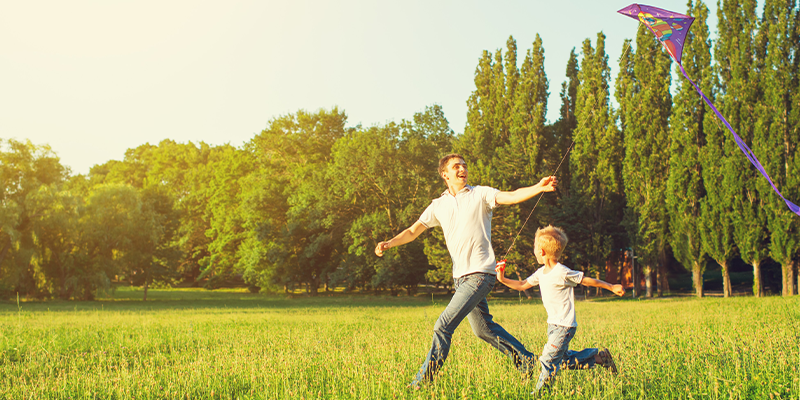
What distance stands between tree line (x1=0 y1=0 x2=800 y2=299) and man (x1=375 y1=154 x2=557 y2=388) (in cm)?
2765

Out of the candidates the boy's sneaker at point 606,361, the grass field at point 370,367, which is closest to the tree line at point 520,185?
the grass field at point 370,367

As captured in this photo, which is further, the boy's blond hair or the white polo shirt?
the boy's blond hair

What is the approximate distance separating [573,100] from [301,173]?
2356 centimetres

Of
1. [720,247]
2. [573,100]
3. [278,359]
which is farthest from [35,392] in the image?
[573,100]

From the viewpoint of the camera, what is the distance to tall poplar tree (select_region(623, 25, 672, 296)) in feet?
118

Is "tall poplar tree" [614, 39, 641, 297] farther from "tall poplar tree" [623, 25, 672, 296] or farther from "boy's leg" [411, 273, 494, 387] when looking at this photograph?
"boy's leg" [411, 273, 494, 387]

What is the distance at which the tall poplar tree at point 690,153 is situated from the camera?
34.1 metres

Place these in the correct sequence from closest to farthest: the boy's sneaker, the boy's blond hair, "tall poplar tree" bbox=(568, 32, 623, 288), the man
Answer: the man
the boy's blond hair
the boy's sneaker
"tall poplar tree" bbox=(568, 32, 623, 288)

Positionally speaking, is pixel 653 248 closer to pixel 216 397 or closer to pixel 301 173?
pixel 301 173

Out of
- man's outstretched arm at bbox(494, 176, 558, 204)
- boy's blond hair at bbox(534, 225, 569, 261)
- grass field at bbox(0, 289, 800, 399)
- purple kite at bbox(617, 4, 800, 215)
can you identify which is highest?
purple kite at bbox(617, 4, 800, 215)

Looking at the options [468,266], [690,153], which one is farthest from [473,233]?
[690,153]

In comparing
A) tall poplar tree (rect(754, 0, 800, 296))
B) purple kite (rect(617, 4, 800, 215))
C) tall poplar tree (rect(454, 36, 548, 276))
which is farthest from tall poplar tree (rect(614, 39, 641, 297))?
purple kite (rect(617, 4, 800, 215))

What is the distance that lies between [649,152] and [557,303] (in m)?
35.1

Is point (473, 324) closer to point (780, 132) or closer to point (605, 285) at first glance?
point (605, 285)
